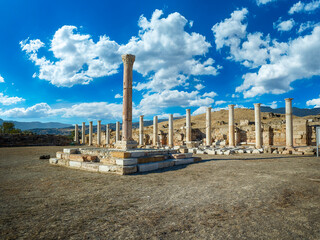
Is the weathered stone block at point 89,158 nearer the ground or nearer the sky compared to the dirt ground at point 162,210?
nearer the sky

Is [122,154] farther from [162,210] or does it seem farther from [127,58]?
[127,58]

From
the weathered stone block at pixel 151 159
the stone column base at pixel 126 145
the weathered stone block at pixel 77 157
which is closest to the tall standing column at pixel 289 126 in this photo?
the weathered stone block at pixel 151 159

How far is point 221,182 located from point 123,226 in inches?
137

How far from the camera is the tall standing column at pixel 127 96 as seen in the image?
11.1m

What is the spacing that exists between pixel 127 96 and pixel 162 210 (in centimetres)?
845

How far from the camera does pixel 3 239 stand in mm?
2465

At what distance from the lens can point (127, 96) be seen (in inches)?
438

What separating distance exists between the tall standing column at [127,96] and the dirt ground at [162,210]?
5.72 m

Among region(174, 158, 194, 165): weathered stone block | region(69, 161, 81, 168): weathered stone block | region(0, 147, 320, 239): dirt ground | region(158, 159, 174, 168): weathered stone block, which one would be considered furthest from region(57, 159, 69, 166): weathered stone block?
region(174, 158, 194, 165): weathered stone block

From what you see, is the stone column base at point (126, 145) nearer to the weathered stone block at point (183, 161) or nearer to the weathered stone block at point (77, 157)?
the weathered stone block at point (77, 157)

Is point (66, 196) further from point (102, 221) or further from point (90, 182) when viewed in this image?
point (102, 221)

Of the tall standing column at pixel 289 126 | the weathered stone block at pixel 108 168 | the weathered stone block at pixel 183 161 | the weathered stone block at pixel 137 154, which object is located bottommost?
the weathered stone block at pixel 183 161

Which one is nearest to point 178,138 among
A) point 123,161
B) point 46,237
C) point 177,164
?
point 177,164

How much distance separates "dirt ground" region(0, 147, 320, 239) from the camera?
2.62 metres
